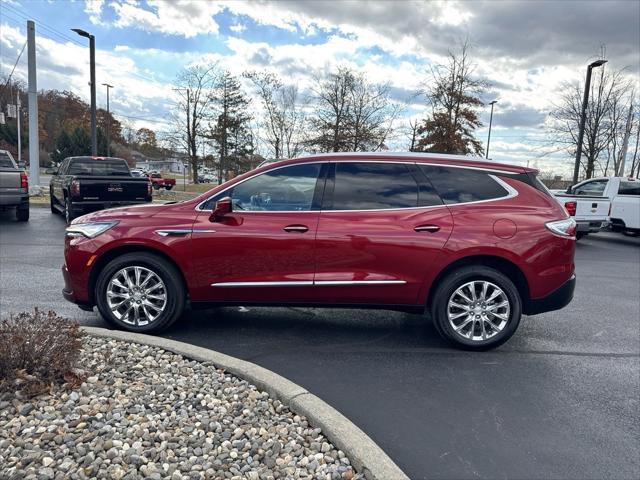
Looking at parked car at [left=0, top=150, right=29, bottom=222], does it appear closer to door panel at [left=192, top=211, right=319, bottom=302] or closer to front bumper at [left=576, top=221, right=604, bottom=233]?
door panel at [left=192, top=211, right=319, bottom=302]

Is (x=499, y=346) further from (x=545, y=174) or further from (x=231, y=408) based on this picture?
(x=545, y=174)

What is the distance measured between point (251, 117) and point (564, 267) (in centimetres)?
2774

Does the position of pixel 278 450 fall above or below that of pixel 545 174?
below

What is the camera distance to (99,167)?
1455 cm

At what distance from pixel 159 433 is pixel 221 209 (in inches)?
87.4

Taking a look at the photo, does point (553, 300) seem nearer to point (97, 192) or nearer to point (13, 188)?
point (97, 192)

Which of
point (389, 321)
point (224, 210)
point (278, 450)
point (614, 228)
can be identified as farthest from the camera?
point (614, 228)

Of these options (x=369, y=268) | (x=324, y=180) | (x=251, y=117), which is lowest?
(x=369, y=268)

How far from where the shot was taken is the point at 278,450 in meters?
2.64

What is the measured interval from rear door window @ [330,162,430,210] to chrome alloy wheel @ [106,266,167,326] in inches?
71.2

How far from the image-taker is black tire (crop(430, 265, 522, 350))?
4.50 metres

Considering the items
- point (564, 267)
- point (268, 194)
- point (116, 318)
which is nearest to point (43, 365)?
point (116, 318)

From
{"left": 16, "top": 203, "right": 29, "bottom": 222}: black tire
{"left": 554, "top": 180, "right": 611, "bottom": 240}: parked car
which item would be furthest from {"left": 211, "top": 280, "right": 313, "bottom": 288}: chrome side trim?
{"left": 554, "top": 180, "right": 611, "bottom": 240}: parked car

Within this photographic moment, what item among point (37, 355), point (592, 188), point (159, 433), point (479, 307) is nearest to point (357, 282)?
point (479, 307)
